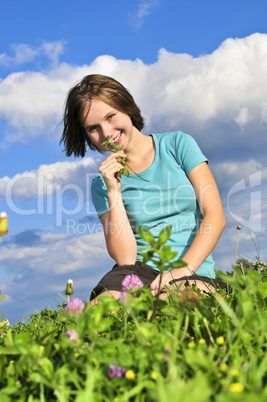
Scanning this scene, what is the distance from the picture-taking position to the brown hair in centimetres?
503

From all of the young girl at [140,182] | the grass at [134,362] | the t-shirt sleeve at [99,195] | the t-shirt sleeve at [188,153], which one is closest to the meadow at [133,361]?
the grass at [134,362]

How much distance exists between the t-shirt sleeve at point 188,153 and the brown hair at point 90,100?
68 centimetres

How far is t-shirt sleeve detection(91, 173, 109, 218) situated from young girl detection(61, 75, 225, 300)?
0.05 meters

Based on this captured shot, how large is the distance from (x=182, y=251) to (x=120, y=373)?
3.41m

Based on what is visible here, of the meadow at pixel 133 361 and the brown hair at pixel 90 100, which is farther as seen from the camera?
the brown hair at pixel 90 100

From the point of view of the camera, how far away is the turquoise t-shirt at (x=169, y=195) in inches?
193

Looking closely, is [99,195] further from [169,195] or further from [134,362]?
[134,362]

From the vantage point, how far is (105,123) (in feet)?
16.0

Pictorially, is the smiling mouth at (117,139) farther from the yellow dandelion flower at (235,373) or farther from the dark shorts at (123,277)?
the yellow dandelion flower at (235,373)

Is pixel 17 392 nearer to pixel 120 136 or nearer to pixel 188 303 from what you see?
pixel 188 303

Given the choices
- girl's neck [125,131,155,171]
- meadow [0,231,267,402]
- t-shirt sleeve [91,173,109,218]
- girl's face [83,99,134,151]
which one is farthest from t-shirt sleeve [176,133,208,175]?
meadow [0,231,267,402]

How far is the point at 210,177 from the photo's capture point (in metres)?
4.85

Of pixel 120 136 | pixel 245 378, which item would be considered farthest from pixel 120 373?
pixel 120 136

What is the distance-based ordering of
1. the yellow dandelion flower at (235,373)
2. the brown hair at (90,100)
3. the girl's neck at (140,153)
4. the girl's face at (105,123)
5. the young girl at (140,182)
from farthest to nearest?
the girl's neck at (140,153) < the brown hair at (90,100) < the girl's face at (105,123) < the young girl at (140,182) < the yellow dandelion flower at (235,373)
